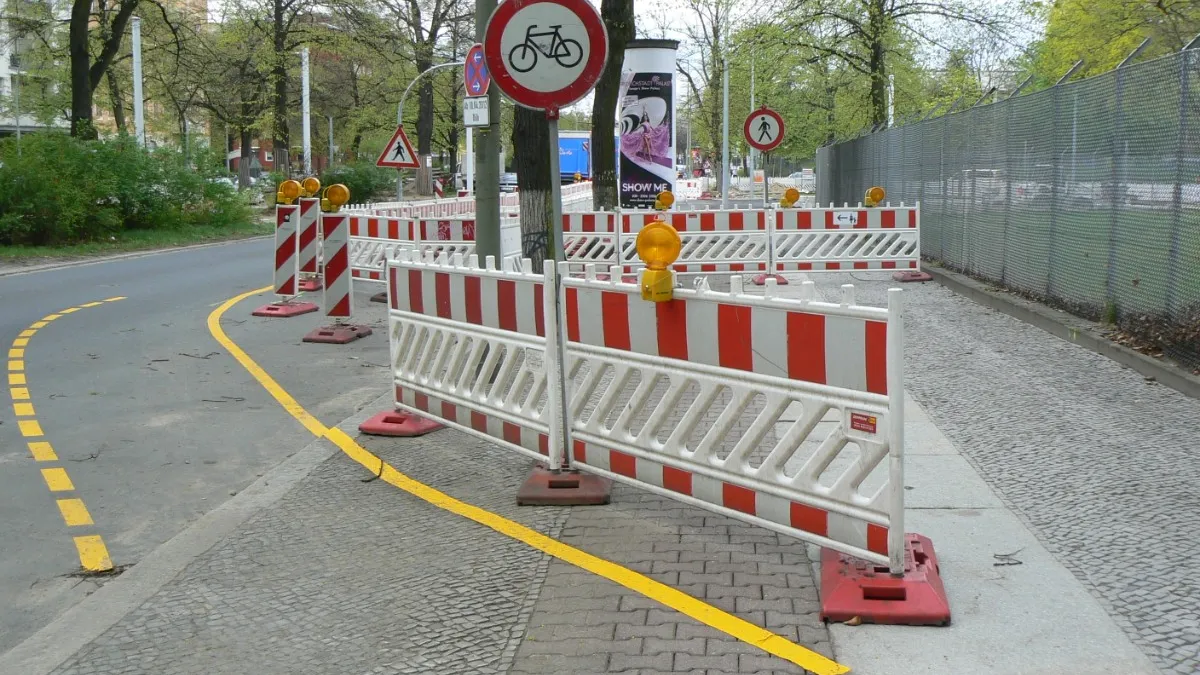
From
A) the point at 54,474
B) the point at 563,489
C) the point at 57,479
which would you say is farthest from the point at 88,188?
the point at 563,489

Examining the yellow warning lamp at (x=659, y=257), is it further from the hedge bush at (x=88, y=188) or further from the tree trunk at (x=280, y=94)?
the tree trunk at (x=280, y=94)

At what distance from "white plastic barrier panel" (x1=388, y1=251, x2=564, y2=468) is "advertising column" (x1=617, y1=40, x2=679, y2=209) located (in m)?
20.0

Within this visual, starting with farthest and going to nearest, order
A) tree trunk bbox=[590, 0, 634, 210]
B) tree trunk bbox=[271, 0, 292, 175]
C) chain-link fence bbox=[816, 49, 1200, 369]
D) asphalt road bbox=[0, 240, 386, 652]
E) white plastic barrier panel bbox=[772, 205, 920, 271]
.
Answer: tree trunk bbox=[271, 0, 292, 175] → tree trunk bbox=[590, 0, 634, 210] → white plastic barrier panel bbox=[772, 205, 920, 271] → chain-link fence bbox=[816, 49, 1200, 369] → asphalt road bbox=[0, 240, 386, 652]

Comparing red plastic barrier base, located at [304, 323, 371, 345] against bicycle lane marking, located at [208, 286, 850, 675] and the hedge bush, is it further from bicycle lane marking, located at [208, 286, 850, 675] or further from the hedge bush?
the hedge bush

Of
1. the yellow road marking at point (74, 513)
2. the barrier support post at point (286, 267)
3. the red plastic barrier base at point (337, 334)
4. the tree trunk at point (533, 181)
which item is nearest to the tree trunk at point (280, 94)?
the barrier support post at point (286, 267)

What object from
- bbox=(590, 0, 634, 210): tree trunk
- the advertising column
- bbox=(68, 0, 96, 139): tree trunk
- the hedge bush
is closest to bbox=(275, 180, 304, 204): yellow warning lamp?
bbox=(590, 0, 634, 210): tree trunk

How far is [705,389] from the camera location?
5438 mm

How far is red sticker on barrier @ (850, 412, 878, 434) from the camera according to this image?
463 centimetres

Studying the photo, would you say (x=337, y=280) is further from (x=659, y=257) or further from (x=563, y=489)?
(x=659, y=257)

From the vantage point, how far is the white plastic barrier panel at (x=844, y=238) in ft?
58.3

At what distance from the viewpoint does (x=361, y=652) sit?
435cm

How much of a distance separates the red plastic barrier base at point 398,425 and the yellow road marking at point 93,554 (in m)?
2.31

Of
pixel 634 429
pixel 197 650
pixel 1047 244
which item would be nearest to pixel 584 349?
pixel 634 429

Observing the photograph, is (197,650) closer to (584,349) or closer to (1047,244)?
(584,349)
